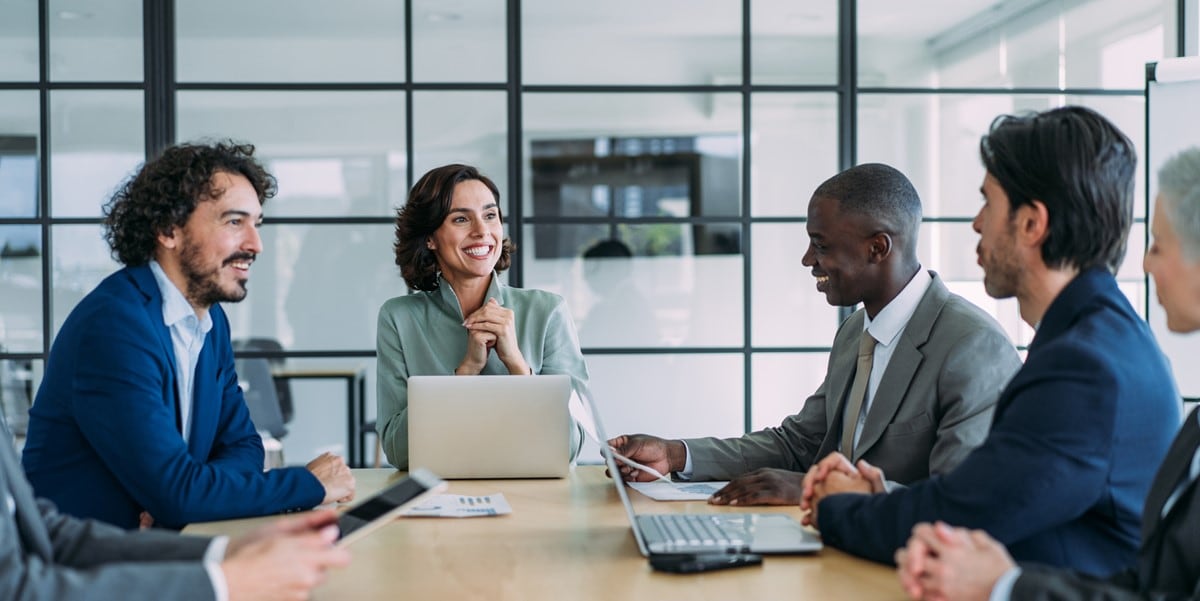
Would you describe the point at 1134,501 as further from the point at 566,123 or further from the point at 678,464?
the point at 566,123

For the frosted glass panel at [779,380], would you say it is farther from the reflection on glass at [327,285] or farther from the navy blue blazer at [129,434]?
the navy blue blazer at [129,434]

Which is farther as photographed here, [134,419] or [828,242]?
[828,242]

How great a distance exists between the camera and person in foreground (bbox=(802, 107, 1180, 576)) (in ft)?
5.01

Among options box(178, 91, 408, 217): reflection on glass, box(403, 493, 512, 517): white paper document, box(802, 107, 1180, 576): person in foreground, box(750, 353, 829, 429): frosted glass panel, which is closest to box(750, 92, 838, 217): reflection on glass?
box(750, 353, 829, 429): frosted glass panel

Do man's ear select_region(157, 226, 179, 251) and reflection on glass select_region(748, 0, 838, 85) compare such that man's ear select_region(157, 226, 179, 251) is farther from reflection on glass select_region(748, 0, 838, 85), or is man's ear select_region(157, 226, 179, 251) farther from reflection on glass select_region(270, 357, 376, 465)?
reflection on glass select_region(748, 0, 838, 85)

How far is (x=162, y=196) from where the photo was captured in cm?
229

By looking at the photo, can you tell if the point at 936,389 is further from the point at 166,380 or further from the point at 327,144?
the point at 327,144

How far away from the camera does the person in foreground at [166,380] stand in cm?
204

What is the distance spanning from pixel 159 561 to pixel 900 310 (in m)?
1.48

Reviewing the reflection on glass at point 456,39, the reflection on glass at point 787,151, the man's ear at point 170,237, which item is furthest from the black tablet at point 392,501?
the reflection on glass at point 787,151

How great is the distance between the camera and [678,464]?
98.4 inches

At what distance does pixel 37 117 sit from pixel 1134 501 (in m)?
4.57

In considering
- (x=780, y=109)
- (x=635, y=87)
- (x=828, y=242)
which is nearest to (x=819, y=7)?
(x=780, y=109)

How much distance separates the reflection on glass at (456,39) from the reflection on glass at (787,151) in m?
1.12
